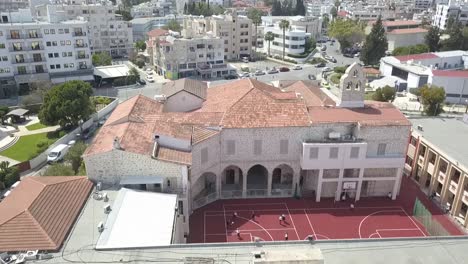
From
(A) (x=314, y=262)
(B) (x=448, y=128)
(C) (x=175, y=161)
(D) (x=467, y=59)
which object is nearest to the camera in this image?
(A) (x=314, y=262)

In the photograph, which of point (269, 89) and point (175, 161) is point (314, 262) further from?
point (269, 89)

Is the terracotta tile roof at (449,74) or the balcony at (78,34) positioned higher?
the balcony at (78,34)

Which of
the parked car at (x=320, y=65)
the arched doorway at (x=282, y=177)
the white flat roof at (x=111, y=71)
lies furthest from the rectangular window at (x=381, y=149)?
the parked car at (x=320, y=65)

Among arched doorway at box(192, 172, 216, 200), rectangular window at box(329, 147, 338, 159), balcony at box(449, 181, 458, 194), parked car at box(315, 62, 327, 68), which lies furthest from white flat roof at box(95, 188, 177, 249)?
parked car at box(315, 62, 327, 68)

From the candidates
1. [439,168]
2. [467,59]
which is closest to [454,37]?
[467,59]

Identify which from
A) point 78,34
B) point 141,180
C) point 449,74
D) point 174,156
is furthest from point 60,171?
point 449,74

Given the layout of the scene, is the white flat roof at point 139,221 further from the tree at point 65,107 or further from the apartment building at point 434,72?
the apartment building at point 434,72
